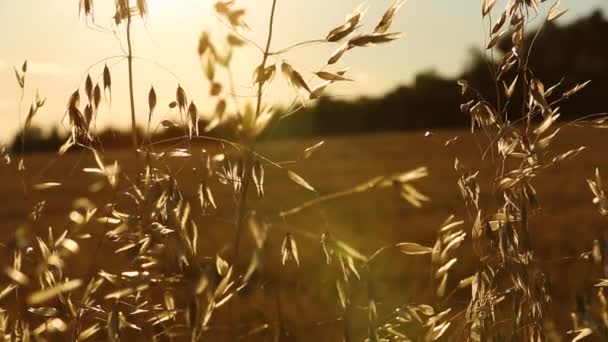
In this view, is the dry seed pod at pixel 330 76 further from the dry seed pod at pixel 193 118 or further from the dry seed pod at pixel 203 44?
the dry seed pod at pixel 203 44

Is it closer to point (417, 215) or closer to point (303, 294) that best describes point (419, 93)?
point (417, 215)

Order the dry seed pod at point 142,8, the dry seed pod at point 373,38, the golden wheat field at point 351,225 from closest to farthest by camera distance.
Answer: the dry seed pod at point 373,38 → the dry seed pod at point 142,8 → the golden wheat field at point 351,225

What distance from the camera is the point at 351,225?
5949mm

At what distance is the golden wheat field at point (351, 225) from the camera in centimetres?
184

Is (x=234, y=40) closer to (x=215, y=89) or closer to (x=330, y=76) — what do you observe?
(x=215, y=89)

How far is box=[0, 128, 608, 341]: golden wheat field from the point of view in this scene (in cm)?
184

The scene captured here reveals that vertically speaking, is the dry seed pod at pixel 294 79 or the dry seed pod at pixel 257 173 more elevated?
the dry seed pod at pixel 294 79

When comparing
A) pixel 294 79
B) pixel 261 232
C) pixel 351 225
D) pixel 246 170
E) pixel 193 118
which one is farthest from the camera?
pixel 351 225

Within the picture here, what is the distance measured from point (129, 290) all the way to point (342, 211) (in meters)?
5.71

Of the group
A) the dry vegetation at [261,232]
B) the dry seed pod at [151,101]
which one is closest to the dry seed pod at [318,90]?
the dry vegetation at [261,232]

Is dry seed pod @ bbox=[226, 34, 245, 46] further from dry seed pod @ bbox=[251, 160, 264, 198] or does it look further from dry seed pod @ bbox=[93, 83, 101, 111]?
dry seed pod @ bbox=[93, 83, 101, 111]

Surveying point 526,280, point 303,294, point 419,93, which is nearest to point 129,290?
point 526,280

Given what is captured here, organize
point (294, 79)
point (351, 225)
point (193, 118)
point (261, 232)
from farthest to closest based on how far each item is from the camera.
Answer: point (351, 225), point (193, 118), point (294, 79), point (261, 232)

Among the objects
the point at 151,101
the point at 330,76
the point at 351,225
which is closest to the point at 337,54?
the point at 330,76
